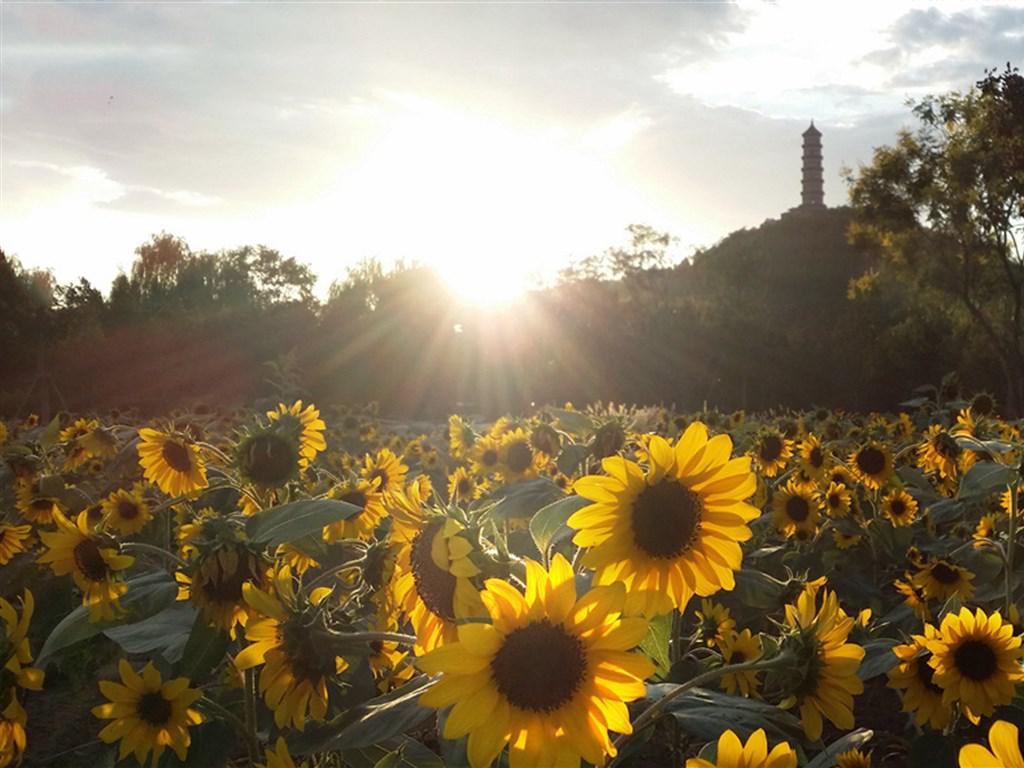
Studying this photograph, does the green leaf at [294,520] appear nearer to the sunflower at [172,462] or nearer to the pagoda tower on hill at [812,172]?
the sunflower at [172,462]

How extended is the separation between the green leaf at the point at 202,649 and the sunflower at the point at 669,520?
2.18 ft

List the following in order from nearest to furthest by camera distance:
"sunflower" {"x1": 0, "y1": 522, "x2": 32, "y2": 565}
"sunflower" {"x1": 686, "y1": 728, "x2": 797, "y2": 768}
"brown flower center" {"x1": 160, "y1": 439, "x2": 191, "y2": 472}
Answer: "sunflower" {"x1": 686, "y1": 728, "x2": 797, "y2": 768}, "brown flower center" {"x1": 160, "y1": 439, "x2": 191, "y2": 472}, "sunflower" {"x1": 0, "y1": 522, "x2": 32, "y2": 565}

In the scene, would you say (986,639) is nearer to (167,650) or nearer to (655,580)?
(655,580)

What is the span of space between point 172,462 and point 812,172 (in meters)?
84.4

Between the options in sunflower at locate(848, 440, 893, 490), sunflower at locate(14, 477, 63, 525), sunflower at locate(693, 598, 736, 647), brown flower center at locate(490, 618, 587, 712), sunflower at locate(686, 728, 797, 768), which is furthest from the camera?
sunflower at locate(848, 440, 893, 490)

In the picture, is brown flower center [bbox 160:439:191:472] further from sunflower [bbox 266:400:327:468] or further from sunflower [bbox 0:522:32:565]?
sunflower [bbox 0:522:32:565]

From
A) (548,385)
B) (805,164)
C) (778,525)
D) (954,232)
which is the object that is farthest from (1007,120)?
(805,164)

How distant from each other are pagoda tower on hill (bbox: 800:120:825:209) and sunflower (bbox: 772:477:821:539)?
263 ft

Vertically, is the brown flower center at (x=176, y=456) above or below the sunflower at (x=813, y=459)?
above

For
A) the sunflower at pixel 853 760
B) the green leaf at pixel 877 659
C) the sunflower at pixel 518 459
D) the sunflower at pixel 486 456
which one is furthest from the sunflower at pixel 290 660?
the sunflower at pixel 486 456

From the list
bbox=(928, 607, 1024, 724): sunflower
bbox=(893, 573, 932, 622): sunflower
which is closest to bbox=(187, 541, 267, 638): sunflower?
bbox=(928, 607, 1024, 724): sunflower

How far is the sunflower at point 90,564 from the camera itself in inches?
75.9

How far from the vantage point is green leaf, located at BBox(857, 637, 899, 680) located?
1.98 m

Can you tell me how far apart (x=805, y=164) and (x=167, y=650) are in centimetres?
8563
